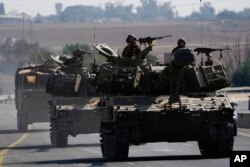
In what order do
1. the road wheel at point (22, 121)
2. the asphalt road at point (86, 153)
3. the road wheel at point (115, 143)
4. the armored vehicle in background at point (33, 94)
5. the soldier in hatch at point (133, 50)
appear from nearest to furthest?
the asphalt road at point (86, 153), the road wheel at point (115, 143), the soldier in hatch at point (133, 50), the armored vehicle in background at point (33, 94), the road wheel at point (22, 121)

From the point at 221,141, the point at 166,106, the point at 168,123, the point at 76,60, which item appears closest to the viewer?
the point at 221,141

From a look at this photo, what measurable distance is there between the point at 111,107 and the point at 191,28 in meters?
131

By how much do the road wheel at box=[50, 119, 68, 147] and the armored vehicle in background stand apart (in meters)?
10.00

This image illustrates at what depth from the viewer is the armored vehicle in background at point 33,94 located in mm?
48938

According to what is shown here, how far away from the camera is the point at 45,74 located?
162 feet

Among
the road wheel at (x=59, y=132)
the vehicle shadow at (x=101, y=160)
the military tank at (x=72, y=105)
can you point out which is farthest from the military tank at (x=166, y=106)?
the road wheel at (x=59, y=132)

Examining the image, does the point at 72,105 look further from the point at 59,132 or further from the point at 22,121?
the point at 22,121

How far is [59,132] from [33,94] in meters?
10.8

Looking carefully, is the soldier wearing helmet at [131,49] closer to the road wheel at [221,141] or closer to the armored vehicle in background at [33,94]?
the road wheel at [221,141]

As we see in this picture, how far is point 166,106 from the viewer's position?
29.8m

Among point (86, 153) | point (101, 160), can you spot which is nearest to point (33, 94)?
point (86, 153)

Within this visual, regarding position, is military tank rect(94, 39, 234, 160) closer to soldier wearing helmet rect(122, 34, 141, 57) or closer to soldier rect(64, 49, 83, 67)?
soldier wearing helmet rect(122, 34, 141, 57)

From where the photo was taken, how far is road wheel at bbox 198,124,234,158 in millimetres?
29312

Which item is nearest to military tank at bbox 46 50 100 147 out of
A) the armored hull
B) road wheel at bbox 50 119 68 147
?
road wheel at bbox 50 119 68 147
